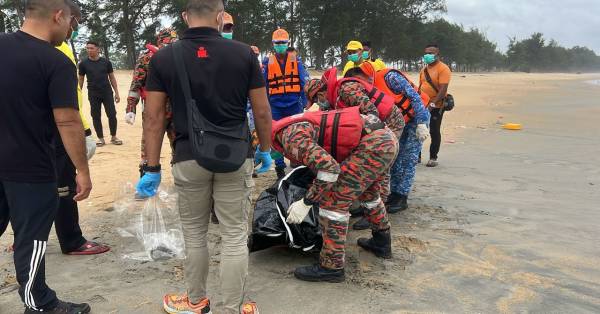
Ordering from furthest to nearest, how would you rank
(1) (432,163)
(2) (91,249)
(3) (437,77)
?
1. (1) (432,163)
2. (3) (437,77)
3. (2) (91,249)

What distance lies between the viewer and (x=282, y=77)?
5758 millimetres

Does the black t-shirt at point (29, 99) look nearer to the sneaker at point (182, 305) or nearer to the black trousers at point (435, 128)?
the sneaker at point (182, 305)

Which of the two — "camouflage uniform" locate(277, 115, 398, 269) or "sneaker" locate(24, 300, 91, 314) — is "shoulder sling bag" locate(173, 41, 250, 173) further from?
"sneaker" locate(24, 300, 91, 314)

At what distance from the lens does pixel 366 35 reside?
49312 mm

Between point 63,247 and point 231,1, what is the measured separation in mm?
37265

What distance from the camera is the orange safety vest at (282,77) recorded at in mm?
5758

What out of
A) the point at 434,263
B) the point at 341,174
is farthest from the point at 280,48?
the point at 434,263

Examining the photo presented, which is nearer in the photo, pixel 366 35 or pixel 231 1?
pixel 231 1

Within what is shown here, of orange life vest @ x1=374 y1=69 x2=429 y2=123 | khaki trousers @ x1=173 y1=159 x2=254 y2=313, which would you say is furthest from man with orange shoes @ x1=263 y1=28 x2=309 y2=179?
khaki trousers @ x1=173 y1=159 x2=254 y2=313

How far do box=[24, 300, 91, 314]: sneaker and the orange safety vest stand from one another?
→ 3.63 meters

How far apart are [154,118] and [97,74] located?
19.7 feet

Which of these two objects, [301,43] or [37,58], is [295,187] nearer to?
[37,58]

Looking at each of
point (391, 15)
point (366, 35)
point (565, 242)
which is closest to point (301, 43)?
point (366, 35)

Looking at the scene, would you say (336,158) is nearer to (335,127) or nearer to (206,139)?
(335,127)
